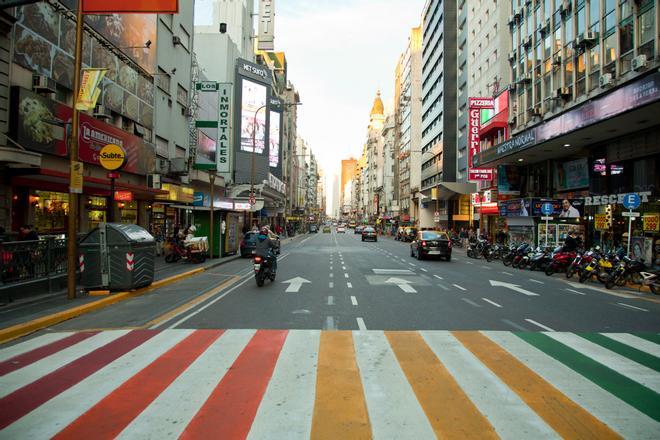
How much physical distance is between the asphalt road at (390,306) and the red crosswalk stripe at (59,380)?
4.68 ft

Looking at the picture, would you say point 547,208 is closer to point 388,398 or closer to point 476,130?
point 476,130

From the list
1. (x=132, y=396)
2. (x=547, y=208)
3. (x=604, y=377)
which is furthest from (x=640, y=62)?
(x=132, y=396)

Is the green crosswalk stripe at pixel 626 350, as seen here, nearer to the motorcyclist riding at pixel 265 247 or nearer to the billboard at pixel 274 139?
the motorcyclist riding at pixel 265 247

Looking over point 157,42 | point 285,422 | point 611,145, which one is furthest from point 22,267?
point 611,145

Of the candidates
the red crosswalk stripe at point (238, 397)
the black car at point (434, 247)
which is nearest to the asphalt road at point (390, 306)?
the red crosswalk stripe at point (238, 397)

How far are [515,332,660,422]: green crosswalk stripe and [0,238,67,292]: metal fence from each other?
1039cm

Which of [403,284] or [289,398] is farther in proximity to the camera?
[403,284]

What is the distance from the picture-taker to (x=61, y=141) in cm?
1527

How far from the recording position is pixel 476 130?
140 feet

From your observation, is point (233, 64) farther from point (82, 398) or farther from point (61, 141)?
point (82, 398)

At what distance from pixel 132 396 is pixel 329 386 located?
2.12 metres

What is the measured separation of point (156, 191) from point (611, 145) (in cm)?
2407

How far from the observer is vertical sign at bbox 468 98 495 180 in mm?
40312

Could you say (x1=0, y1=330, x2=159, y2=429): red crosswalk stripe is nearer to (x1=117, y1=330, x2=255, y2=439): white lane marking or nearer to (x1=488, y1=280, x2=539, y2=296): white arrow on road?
(x1=117, y1=330, x2=255, y2=439): white lane marking
